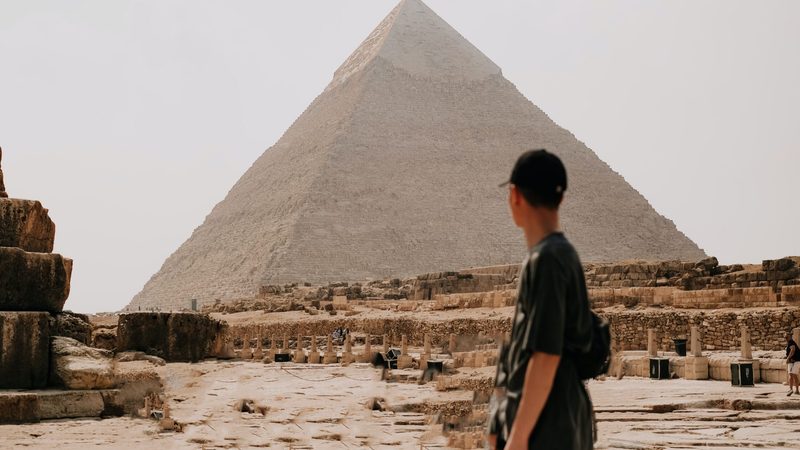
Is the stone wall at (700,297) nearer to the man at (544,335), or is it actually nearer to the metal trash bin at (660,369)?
the metal trash bin at (660,369)

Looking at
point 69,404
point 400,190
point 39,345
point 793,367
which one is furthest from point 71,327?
point 400,190

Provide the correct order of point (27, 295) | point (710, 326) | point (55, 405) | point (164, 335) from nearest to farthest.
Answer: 1. point (55, 405)
2. point (27, 295)
3. point (164, 335)
4. point (710, 326)

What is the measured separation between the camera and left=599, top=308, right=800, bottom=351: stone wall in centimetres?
1282

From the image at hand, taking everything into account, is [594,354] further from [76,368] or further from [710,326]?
[710,326]

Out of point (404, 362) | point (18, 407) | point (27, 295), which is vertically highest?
point (27, 295)

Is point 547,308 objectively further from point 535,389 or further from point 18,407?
point 18,407

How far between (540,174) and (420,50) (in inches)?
4494

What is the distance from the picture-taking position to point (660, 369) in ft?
32.8

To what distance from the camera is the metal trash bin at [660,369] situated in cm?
995

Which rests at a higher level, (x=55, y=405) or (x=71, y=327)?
(x=71, y=327)

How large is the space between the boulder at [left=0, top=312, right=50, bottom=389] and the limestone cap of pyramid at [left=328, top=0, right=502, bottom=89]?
343ft

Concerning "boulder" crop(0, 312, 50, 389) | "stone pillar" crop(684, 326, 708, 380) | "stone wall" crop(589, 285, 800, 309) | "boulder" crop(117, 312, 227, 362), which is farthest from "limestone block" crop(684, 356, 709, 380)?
"boulder" crop(0, 312, 50, 389)

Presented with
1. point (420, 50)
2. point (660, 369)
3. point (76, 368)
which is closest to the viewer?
point (76, 368)

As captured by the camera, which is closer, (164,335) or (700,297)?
(164,335)
